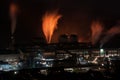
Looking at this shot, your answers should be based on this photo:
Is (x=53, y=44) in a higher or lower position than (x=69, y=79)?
higher

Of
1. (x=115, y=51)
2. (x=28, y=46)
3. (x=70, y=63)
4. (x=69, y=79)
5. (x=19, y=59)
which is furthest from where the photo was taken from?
(x=115, y=51)

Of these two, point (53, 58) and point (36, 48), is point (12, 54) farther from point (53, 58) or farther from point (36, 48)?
point (53, 58)

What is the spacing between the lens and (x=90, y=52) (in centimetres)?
3472

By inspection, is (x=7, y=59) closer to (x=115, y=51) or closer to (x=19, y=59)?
(x=19, y=59)

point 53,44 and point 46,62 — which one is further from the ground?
point 53,44

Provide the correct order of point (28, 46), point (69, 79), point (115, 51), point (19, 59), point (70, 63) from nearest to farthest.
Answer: point (69, 79) < point (70, 63) < point (19, 59) < point (28, 46) < point (115, 51)

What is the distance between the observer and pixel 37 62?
1123 inches

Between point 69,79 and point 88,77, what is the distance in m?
Answer: 1.13

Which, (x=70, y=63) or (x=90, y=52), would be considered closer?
(x=70, y=63)

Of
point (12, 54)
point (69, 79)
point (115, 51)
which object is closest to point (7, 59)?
point (12, 54)

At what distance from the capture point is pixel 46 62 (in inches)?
1149

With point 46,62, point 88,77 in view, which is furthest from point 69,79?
point 46,62

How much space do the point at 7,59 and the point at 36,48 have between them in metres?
3.43

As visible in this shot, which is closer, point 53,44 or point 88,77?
point 88,77
